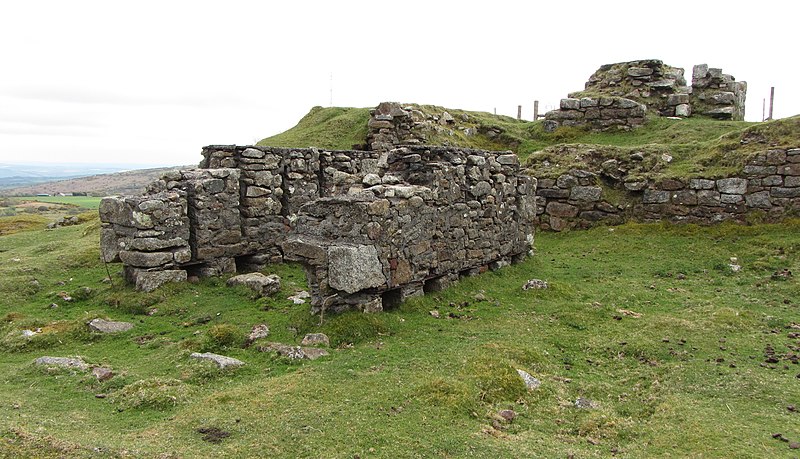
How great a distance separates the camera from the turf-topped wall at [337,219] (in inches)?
411

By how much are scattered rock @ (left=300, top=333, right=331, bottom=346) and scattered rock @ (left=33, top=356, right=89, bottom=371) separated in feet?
10.9

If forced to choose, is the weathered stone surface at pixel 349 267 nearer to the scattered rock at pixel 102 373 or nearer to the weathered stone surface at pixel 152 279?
the scattered rock at pixel 102 373

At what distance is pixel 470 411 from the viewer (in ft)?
23.3

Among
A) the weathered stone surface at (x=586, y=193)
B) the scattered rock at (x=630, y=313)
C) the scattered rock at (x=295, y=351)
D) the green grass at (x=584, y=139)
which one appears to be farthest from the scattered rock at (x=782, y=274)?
the scattered rock at (x=295, y=351)

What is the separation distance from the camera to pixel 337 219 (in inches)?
414

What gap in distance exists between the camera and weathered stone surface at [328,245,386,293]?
9.96 m

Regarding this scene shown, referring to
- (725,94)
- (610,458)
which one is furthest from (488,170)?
(725,94)

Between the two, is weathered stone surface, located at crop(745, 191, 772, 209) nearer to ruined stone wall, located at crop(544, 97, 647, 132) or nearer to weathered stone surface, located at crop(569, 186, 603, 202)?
weathered stone surface, located at crop(569, 186, 603, 202)

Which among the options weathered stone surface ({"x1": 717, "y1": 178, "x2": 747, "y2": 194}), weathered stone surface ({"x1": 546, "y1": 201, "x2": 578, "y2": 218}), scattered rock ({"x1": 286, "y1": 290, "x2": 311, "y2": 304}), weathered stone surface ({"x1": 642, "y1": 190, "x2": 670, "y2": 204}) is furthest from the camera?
weathered stone surface ({"x1": 546, "y1": 201, "x2": 578, "y2": 218})

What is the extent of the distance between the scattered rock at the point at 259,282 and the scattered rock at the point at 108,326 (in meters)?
2.75

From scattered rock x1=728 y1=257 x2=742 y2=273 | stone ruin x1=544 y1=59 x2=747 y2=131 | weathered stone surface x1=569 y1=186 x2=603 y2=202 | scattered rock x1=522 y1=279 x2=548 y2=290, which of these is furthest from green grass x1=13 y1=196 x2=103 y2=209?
scattered rock x1=728 y1=257 x2=742 y2=273

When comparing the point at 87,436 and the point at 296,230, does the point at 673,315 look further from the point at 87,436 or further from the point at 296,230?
the point at 87,436

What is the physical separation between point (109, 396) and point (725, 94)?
25810 millimetres

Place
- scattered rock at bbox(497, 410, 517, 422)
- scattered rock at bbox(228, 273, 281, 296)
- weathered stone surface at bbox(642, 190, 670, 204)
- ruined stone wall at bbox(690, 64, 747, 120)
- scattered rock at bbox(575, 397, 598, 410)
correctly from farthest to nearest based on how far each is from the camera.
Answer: ruined stone wall at bbox(690, 64, 747, 120) < weathered stone surface at bbox(642, 190, 670, 204) < scattered rock at bbox(228, 273, 281, 296) < scattered rock at bbox(575, 397, 598, 410) < scattered rock at bbox(497, 410, 517, 422)
